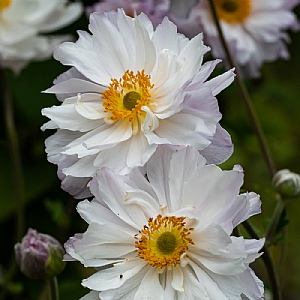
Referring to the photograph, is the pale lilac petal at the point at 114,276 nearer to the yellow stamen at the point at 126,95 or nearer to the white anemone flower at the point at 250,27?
the yellow stamen at the point at 126,95

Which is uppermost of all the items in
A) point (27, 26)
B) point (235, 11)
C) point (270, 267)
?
point (27, 26)

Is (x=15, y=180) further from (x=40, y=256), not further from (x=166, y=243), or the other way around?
(x=166, y=243)

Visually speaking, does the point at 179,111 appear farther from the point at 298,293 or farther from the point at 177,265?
the point at 298,293

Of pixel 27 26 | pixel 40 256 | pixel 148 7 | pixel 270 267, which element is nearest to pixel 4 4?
pixel 27 26

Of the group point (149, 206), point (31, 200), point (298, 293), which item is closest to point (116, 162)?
point (149, 206)

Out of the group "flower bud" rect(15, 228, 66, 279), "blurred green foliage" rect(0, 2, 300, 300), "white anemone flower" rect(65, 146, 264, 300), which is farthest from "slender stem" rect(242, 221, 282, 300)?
"blurred green foliage" rect(0, 2, 300, 300)

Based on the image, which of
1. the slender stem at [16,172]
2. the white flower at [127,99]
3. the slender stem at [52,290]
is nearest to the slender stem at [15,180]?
the slender stem at [16,172]

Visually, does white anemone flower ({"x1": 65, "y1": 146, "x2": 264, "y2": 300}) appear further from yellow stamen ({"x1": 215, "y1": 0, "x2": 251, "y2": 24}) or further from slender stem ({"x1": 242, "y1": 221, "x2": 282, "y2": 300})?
yellow stamen ({"x1": 215, "y1": 0, "x2": 251, "y2": 24})
